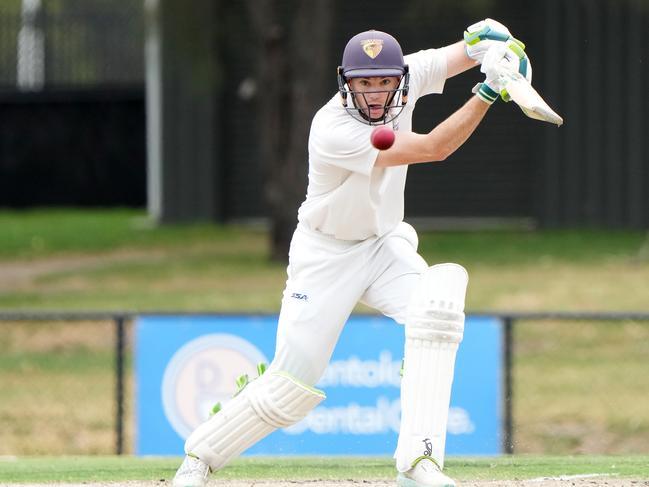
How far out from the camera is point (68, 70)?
1129 inches

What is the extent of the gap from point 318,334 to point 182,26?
14660 mm

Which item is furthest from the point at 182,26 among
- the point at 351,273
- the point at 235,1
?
the point at 351,273

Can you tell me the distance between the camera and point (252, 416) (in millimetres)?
5660

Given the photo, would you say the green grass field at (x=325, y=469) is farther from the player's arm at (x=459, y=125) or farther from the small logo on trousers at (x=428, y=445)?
the player's arm at (x=459, y=125)

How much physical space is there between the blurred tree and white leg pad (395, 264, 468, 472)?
12312 millimetres

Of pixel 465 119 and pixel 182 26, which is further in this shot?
pixel 182 26

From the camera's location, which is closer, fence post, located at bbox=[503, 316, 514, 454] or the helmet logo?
the helmet logo

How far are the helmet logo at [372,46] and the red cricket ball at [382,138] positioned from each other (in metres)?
0.37

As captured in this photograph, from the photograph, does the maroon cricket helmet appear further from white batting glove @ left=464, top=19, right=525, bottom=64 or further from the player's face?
white batting glove @ left=464, top=19, right=525, bottom=64

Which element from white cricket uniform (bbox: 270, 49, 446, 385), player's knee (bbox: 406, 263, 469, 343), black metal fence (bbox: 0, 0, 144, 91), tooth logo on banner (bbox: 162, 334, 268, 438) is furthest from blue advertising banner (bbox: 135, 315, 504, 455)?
black metal fence (bbox: 0, 0, 144, 91)

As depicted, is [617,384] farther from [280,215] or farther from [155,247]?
[155,247]

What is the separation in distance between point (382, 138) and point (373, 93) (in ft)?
1.09

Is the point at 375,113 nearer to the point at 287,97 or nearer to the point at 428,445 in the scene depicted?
the point at 428,445

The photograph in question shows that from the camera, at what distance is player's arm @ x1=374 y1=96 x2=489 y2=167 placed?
532cm
